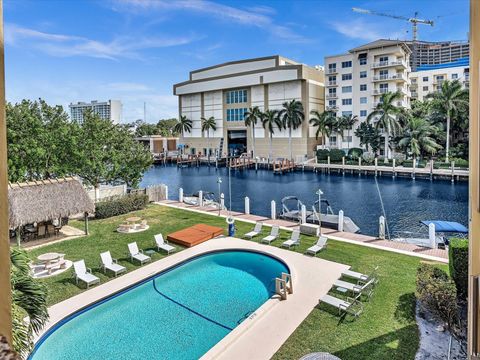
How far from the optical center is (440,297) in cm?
937

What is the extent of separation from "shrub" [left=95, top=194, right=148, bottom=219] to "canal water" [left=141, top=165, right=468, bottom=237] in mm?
10065

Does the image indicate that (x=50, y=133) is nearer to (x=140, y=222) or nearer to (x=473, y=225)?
(x=140, y=222)

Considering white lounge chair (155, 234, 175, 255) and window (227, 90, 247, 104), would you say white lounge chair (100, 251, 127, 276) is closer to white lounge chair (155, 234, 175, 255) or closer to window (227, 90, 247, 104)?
white lounge chair (155, 234, 175, 255)

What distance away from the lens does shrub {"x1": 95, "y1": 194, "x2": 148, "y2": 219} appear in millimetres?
23328

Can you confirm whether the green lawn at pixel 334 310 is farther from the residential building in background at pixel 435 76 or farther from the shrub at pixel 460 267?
the residential building in background at pixel 435 76

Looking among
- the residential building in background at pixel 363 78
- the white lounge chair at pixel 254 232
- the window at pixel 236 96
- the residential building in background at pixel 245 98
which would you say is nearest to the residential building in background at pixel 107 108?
the residential building in background at pixel 245 98

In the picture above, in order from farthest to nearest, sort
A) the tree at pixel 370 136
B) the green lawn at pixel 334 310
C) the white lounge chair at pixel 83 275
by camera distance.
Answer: the tree at pixel 370 136 → the white lounge chair at pixel 83 275 → the green lawn at pixel 334 310

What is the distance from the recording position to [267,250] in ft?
55.3

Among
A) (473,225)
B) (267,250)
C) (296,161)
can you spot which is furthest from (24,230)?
(296,161)

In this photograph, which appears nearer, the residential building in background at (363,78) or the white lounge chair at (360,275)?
the white lounge chair at (360,275)

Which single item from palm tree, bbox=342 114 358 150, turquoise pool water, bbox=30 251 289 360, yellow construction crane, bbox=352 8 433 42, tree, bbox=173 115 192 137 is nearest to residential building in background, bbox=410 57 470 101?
palm tree, bbox=342 114 358 150

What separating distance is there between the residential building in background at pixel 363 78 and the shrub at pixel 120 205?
4677 cm

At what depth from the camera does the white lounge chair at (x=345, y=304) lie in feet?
34.5

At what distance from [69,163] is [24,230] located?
6203 millimetres
